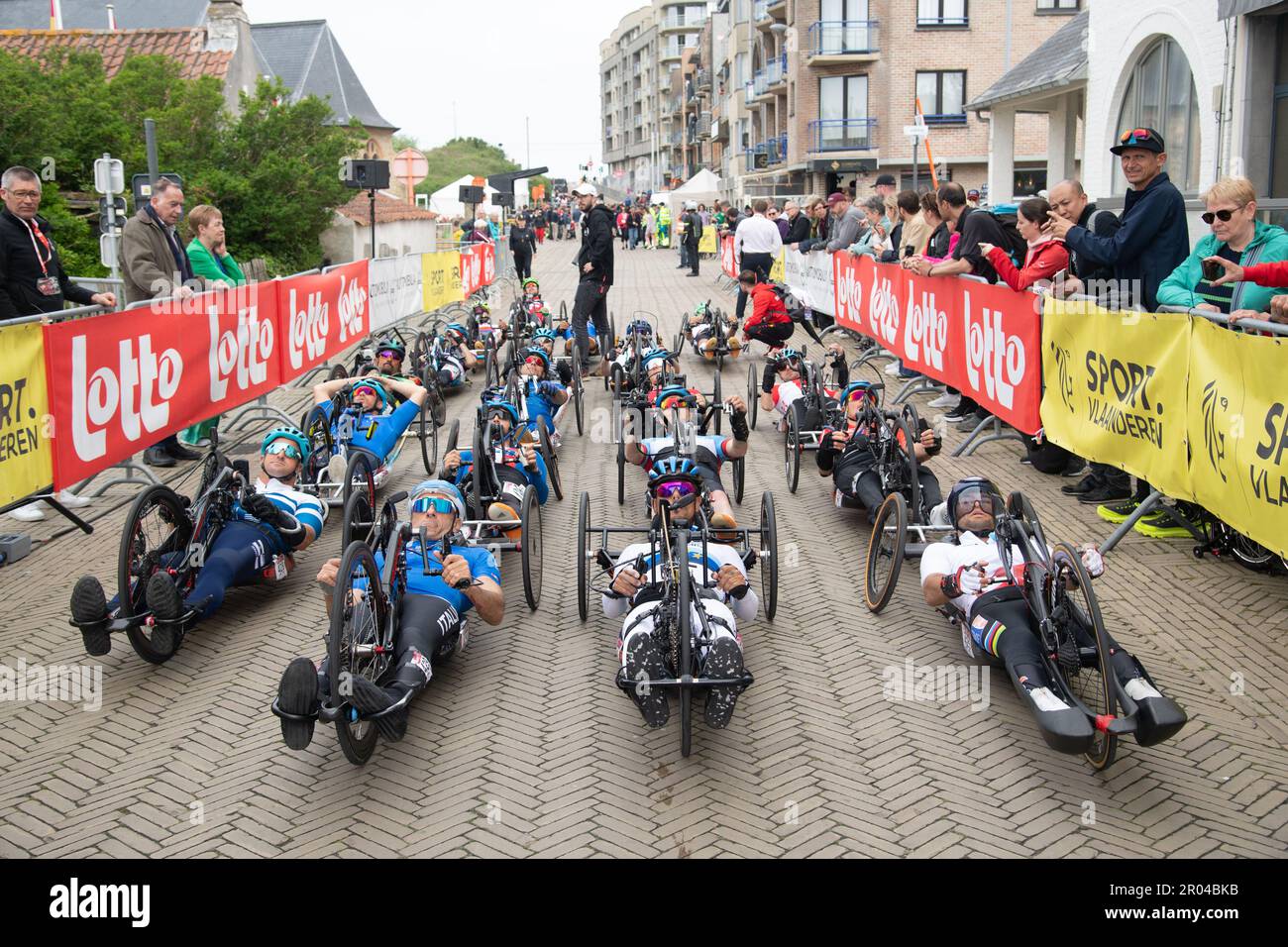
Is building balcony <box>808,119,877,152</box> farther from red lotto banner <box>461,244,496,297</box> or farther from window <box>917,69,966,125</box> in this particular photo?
red lotto banner <box>461,244,496,297</box>

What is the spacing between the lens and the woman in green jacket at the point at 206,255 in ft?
36.6

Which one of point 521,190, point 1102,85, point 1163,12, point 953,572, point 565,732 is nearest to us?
point 565,732

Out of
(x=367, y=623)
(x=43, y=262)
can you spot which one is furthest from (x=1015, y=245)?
(x=43, y=262)

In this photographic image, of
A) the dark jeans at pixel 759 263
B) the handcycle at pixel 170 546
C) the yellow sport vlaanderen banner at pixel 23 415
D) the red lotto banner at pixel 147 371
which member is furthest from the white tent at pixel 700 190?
the handcycle at pixel 170 546

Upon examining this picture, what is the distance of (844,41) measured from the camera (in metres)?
45.5

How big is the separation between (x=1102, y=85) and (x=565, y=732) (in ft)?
51.1

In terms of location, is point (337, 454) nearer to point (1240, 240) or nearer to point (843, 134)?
point (1240, 240)

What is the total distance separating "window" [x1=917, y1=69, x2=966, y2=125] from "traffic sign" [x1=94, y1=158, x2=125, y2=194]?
1416 inches

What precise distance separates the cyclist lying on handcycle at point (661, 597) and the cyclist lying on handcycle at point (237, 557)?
6.85 ft

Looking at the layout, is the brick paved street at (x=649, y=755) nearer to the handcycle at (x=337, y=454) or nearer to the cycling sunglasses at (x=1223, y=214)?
the handcycle at (x=337, y=454)

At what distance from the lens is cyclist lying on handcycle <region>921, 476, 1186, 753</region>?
4.66 metres

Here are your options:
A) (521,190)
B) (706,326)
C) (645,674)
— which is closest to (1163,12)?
(706,326)

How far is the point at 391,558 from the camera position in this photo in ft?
18.4

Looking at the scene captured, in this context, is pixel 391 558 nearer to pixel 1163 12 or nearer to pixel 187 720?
pixel 187 720
